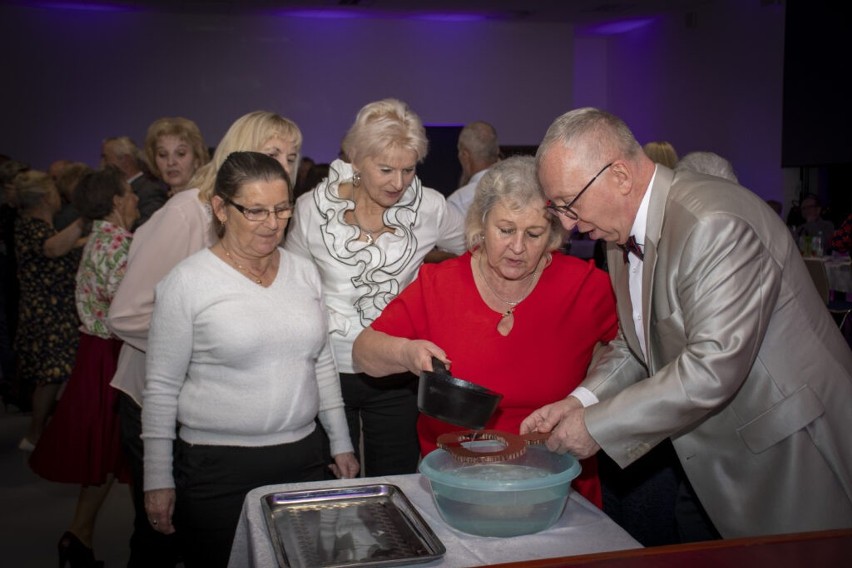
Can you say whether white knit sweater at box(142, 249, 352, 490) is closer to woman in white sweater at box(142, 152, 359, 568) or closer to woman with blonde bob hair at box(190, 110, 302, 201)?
woman in white sweater at box(142, 152, 359, 568)

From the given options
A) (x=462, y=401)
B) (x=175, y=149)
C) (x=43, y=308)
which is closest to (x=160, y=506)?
(x=462, y=401)

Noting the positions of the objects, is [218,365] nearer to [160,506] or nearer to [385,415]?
[160,506]

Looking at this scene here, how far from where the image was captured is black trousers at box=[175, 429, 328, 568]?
6.84 feet

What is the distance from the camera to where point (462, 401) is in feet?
5.32

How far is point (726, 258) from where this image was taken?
5.20ft

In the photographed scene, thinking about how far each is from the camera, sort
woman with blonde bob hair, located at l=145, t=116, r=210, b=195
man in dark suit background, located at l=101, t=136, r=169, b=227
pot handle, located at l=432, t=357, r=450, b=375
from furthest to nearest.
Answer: man in dark suit background, located at l=101, t=136, r=169, b=227 → woman with blonde bob hair, located at l=145, t=116, r=210, b=195 → pot handle, located at l=432, t=357, r=450, b=375

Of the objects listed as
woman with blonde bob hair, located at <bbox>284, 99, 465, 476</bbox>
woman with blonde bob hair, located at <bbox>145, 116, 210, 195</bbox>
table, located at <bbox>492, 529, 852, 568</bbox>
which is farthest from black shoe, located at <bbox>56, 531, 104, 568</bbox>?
table, located at <bbox>492, 529, 852, 568</bbox>

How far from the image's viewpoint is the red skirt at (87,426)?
310 cm

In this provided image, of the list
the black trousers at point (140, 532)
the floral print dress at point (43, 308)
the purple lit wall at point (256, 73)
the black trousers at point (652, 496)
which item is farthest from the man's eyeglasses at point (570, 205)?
the purple lit wall at point (256, 73)

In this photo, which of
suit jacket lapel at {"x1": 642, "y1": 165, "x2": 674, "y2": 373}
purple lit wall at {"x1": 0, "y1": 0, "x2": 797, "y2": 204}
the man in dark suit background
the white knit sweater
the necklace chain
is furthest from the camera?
purple lit wall at {"x1": 0, "y1": 0, "x2": 797, "y2": 204}

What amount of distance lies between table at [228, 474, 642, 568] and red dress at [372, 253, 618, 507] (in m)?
0.38

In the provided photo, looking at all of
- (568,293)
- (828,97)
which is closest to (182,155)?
(568,293)

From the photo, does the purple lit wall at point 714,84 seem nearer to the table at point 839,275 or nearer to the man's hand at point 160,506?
the table at point 839,275

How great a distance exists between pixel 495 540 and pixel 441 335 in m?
0.71
